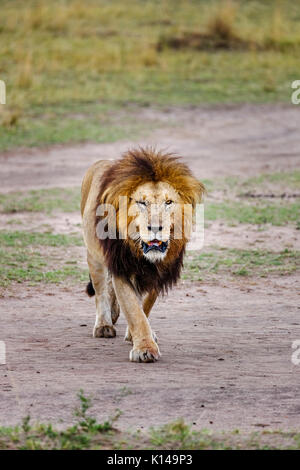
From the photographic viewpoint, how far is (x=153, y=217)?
538 cm

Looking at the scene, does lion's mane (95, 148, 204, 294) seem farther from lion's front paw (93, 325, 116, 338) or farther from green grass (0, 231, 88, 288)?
green grass (0, 231, 88, 288)

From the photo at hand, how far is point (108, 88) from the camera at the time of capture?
16750 mm

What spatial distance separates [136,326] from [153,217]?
0.62 metres

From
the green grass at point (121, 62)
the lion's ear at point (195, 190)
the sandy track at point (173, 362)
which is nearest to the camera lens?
the sandy track at point (173, 362)

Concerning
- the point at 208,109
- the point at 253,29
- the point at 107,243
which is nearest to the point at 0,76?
the point at 208,109

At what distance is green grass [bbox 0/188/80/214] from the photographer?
33.4ft

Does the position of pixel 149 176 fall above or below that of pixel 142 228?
above

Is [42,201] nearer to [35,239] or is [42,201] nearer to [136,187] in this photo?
[35,239]

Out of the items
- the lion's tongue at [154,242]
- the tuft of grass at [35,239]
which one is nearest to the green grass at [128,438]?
the lion's tongue at [154,242]

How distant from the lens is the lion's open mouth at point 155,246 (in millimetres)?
5438

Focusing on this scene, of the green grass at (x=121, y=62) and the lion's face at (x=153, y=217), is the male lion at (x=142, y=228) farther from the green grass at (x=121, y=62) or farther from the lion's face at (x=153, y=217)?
the green grass at (x=121, y=62)

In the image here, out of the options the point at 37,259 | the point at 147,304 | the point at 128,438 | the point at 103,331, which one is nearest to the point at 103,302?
the point at 103,331

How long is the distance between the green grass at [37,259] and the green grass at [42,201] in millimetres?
964

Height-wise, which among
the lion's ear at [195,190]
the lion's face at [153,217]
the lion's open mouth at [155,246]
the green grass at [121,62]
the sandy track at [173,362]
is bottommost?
the sandy track at [173,362]
